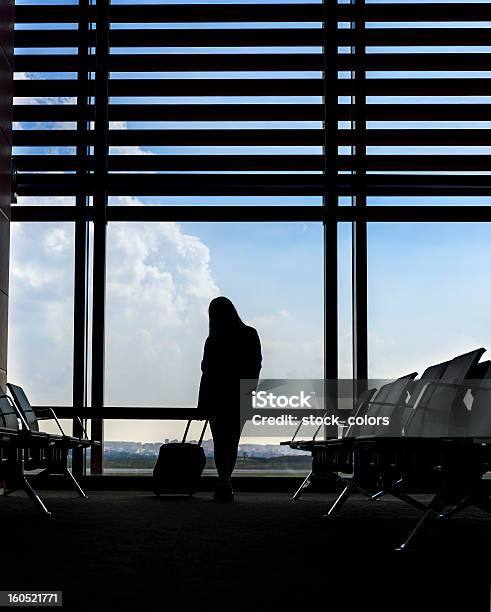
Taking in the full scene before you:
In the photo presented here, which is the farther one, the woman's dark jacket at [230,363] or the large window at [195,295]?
the large window at [195,295]

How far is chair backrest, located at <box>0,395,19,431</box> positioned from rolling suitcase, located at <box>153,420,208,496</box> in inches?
52.3

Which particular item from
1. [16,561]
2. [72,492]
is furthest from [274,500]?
[16,561]

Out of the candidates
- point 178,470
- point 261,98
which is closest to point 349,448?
point 178,470

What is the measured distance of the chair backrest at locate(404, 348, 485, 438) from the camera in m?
5.15

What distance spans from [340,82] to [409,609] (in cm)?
791

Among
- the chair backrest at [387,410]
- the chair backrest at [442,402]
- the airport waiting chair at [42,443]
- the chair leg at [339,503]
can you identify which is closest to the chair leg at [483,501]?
the chair backrest at [442,402]

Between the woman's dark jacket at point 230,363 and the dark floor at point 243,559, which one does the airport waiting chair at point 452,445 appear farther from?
the woman's dark jacket at point 230,363

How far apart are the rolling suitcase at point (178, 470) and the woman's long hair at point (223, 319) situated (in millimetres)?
1164

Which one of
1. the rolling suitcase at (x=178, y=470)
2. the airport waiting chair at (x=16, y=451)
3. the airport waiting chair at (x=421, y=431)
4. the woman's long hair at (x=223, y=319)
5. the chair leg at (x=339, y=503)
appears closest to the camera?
the airport waiting chair at (x=421, y=431)

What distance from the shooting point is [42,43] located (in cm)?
991

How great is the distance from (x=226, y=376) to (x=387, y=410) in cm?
122

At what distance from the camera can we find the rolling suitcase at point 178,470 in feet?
26.1

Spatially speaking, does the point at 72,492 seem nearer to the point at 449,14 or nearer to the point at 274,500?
the point at 274,500

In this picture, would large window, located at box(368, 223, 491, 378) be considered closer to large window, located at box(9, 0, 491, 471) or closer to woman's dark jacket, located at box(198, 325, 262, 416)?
large window, located at box(9, 0, 491, 471)
